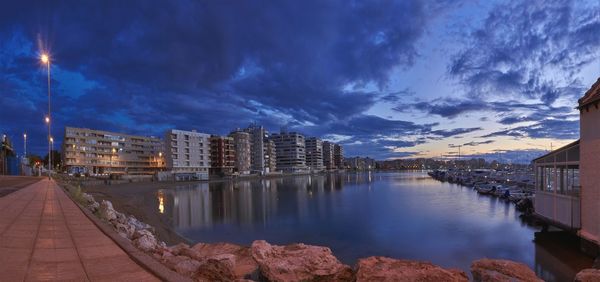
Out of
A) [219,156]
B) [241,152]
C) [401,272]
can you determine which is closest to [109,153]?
[219,156]

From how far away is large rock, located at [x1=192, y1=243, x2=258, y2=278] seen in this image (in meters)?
14.9

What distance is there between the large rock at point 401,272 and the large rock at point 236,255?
4496 millimetres

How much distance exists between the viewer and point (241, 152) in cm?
16550

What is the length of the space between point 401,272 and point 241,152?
156255 millimetres

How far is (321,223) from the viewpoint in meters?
34.2

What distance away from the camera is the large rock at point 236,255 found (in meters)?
14.9

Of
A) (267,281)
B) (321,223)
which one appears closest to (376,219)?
(321,223)

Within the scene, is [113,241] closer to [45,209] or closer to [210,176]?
[45,209]

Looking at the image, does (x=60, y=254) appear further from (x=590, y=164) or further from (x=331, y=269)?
(x=590, y=164)

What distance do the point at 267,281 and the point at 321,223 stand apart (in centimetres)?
2187

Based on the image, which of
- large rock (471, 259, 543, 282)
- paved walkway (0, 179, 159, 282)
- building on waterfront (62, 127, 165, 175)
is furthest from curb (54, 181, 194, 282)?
building on waterfront (62, 127, 165, 175)

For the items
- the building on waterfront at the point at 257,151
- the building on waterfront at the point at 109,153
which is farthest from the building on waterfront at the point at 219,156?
the building on waterfront at the point at 257,151

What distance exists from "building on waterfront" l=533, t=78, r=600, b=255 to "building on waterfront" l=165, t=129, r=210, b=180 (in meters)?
122

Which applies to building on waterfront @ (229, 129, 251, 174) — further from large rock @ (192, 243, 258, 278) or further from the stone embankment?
the stone embankment
